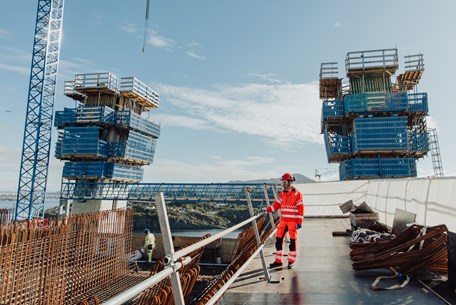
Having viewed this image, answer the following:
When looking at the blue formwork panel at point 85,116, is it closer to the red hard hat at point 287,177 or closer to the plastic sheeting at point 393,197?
the plastic sheeting at point 393,197

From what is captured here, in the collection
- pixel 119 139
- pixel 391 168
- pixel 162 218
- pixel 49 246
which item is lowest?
pixel 49 246

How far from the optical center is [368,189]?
14.4m

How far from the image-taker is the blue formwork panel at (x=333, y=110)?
150 ft

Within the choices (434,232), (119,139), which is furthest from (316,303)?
(119,139)

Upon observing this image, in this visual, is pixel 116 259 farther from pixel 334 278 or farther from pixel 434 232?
pixel 434 232

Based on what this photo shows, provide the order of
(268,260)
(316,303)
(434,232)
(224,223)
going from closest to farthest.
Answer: (316,303) → (434,232) → (268,260) → (224,223)

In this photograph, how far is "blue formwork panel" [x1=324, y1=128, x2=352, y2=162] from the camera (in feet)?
151

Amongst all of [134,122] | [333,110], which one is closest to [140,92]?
[134,122]

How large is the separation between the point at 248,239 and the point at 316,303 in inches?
178

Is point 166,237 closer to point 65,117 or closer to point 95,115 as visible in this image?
point 95,115

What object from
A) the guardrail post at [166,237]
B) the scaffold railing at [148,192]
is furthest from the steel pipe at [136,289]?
the scaffold railing at [148,192]

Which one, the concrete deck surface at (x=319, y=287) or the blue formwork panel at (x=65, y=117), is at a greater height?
the blue formwork panel at (x=65, y=117)

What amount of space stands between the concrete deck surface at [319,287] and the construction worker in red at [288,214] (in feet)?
0.96

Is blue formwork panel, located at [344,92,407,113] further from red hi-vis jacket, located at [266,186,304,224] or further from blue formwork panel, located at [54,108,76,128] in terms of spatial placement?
blue formwork panel, located at [54,108,76,128]
